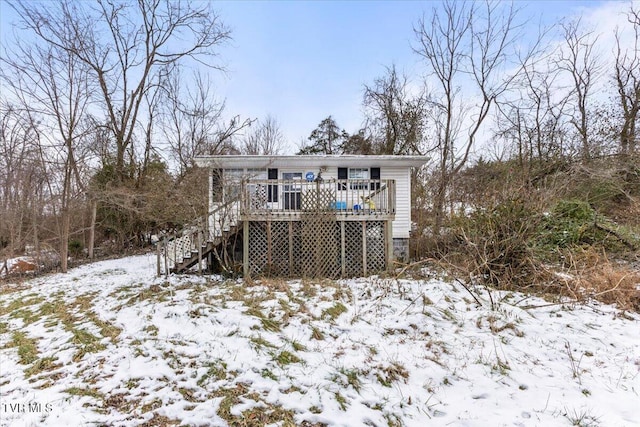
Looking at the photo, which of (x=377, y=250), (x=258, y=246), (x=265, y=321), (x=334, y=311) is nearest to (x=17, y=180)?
(x=258, y=246)

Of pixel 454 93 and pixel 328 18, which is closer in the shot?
pixel 328 18

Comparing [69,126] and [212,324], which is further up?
[69,126]

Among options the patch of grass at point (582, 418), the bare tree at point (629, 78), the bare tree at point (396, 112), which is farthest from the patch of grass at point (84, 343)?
the bare tree at point (629, 78)

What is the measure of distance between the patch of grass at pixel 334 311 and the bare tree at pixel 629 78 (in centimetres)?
1397

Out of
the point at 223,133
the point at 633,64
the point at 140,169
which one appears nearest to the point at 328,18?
the point at 223,133

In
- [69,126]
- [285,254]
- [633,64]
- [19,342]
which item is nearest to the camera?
[19,342]

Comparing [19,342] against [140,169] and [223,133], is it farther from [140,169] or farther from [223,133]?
[223,133]

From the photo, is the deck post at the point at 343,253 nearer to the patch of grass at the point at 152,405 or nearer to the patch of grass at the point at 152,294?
the patch of grass at the point at 152,294

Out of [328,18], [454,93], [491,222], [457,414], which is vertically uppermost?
[328,18]

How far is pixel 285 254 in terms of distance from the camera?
318 inches

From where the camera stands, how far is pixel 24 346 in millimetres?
3945

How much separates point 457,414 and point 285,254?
5903 mm

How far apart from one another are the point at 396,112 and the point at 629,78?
10.3m

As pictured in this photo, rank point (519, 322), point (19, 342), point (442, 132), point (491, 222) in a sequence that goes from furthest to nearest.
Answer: point (442, 132)
point (491, 222)
point (519, 322)
point (19, 342)
